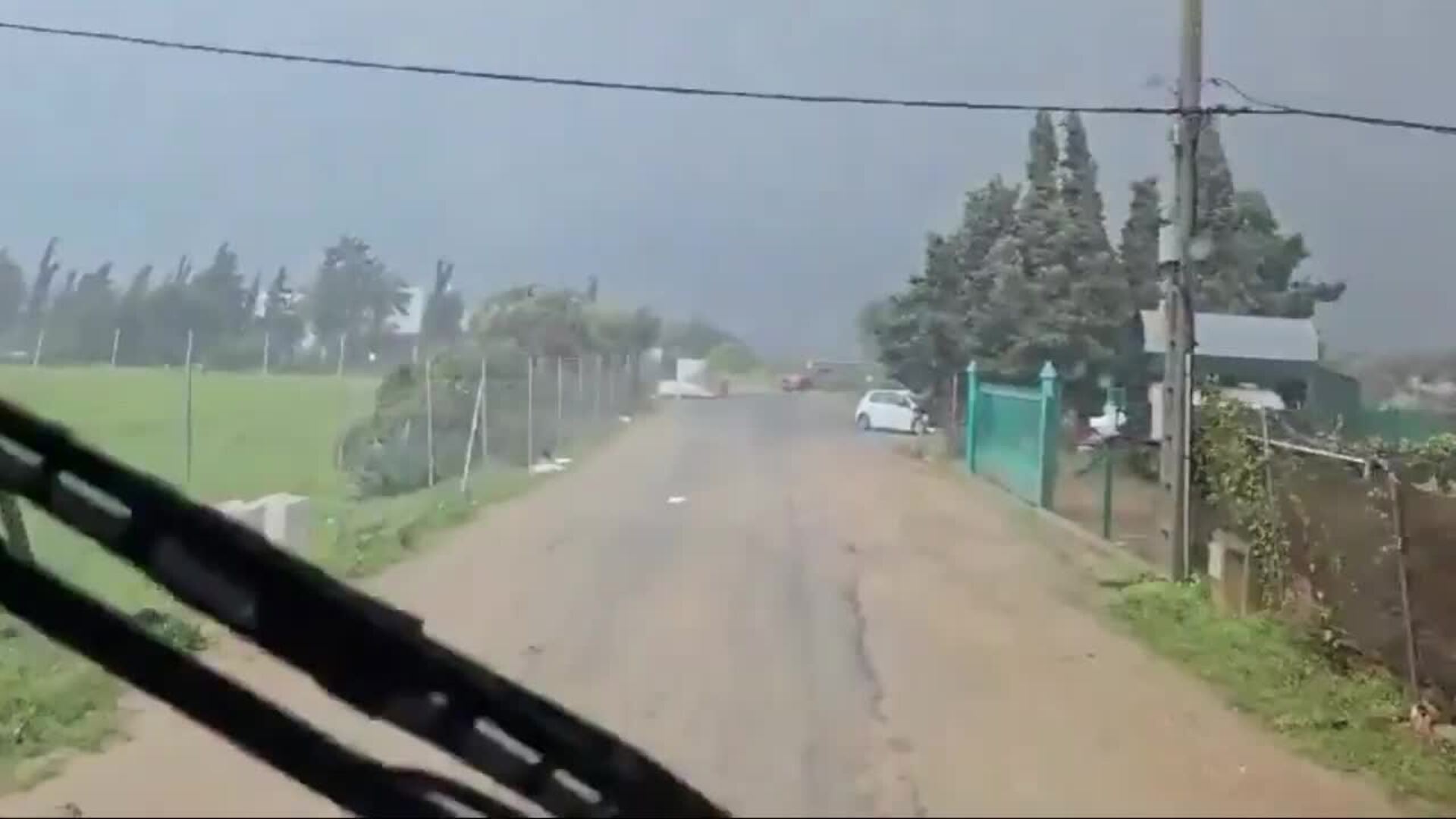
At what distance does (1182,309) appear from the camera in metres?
12.6

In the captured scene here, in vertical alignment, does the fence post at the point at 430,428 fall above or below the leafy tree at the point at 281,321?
below

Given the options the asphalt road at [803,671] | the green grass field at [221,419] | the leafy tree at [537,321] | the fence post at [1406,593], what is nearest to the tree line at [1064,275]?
the asphalt road at [803,671]

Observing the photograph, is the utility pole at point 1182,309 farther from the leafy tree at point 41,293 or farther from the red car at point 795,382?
the leafy tree at point 41,293

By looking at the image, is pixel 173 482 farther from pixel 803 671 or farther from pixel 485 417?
pixel 485 417

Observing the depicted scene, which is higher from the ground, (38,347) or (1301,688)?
(38,347)

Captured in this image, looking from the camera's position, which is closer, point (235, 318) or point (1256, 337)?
point (235, 318)

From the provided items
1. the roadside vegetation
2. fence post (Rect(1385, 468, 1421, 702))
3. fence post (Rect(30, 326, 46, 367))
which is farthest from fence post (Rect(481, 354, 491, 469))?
fence post (Rect(1385, 468, 1421, 702))

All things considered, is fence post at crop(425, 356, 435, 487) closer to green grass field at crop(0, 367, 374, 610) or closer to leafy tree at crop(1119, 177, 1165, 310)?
green grass field at crop(0, 367, 374, 610)

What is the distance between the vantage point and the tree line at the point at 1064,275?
43.7ft

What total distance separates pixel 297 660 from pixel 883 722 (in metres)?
3.30

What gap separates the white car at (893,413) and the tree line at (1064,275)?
0.28 m

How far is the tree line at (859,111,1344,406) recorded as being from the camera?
13.3 metres

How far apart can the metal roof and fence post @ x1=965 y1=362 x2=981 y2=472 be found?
6.93 feet

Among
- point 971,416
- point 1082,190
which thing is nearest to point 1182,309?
point 1082,190
